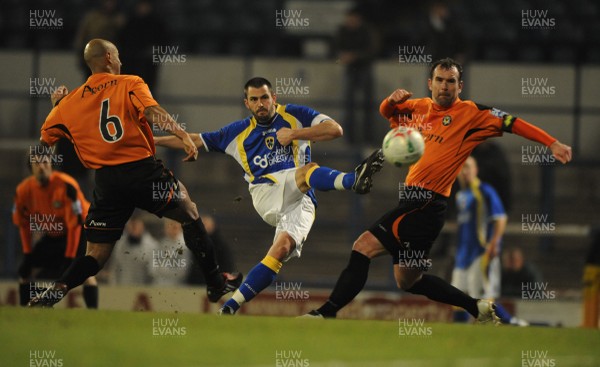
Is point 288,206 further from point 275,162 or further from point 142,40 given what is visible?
point 142,40

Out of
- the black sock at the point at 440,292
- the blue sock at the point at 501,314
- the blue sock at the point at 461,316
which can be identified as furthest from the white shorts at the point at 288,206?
the blue sock at the point at 461,316

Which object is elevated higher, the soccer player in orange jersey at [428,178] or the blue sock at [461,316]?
the soccer player in orange jersey at [428,178]

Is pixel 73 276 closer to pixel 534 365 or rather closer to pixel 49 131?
pixel 49 131

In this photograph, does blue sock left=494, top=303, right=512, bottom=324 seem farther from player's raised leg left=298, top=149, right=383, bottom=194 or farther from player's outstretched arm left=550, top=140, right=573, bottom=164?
player's outstretched arm left=550, top=140, right=573, bottom=164

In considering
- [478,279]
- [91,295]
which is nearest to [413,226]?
[91,295]

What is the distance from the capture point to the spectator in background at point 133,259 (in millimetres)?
15438

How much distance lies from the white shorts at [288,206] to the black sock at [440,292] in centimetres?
116

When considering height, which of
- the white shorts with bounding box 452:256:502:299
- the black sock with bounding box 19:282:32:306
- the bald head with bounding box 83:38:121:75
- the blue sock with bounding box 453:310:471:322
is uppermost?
the bald head with bounding box 83:38:121:75

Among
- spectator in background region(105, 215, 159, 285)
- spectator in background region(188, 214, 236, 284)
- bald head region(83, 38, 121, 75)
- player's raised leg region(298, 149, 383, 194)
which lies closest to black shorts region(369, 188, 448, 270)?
player's raised leg region(298, 149, 383, 194)

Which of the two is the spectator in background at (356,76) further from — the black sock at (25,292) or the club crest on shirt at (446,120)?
the club crest on shirt at (446,120)

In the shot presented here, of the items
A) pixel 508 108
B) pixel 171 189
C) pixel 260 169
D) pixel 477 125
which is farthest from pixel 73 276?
pixel 508 108

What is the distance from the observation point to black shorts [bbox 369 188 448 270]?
970cm

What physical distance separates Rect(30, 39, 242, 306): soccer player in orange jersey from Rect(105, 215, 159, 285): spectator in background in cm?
551

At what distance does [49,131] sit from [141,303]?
17.2ft
